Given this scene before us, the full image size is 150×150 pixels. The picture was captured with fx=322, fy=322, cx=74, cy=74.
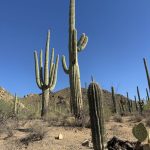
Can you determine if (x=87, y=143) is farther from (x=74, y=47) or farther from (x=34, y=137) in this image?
(x=74, y=47)

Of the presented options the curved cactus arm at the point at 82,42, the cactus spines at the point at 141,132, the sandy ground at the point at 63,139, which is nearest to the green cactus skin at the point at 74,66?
the curved cactus arm at the point at 82,42

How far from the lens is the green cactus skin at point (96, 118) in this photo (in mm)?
7270

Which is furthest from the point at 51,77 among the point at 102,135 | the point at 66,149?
the point at 102,135

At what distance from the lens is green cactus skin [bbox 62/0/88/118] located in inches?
529

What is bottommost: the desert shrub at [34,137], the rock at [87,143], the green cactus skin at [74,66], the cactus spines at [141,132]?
the cactus spines at [141,132]

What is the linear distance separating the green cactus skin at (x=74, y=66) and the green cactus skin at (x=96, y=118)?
18.9 feet

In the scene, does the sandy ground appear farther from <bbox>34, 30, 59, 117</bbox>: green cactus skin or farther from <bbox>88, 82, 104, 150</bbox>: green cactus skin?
<bbox>34, 30, 59, 117</bbox>: green cactus skin

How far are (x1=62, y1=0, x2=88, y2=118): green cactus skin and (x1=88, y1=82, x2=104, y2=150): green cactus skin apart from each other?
18.9ft

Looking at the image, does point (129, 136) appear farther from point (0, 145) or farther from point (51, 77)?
point (51, 77)

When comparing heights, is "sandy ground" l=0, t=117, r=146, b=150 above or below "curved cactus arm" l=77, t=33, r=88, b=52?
below

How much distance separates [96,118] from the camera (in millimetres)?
7328

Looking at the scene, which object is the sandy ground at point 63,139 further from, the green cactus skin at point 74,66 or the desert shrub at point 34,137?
the green cactus skin at point 74,66

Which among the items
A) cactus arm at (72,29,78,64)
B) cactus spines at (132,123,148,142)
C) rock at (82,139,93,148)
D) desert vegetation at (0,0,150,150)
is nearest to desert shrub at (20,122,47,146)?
desert vegetation at (0,0,150,150)

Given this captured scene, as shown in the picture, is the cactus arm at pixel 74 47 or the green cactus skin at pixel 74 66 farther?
the cactus arm at pixel 74 47
